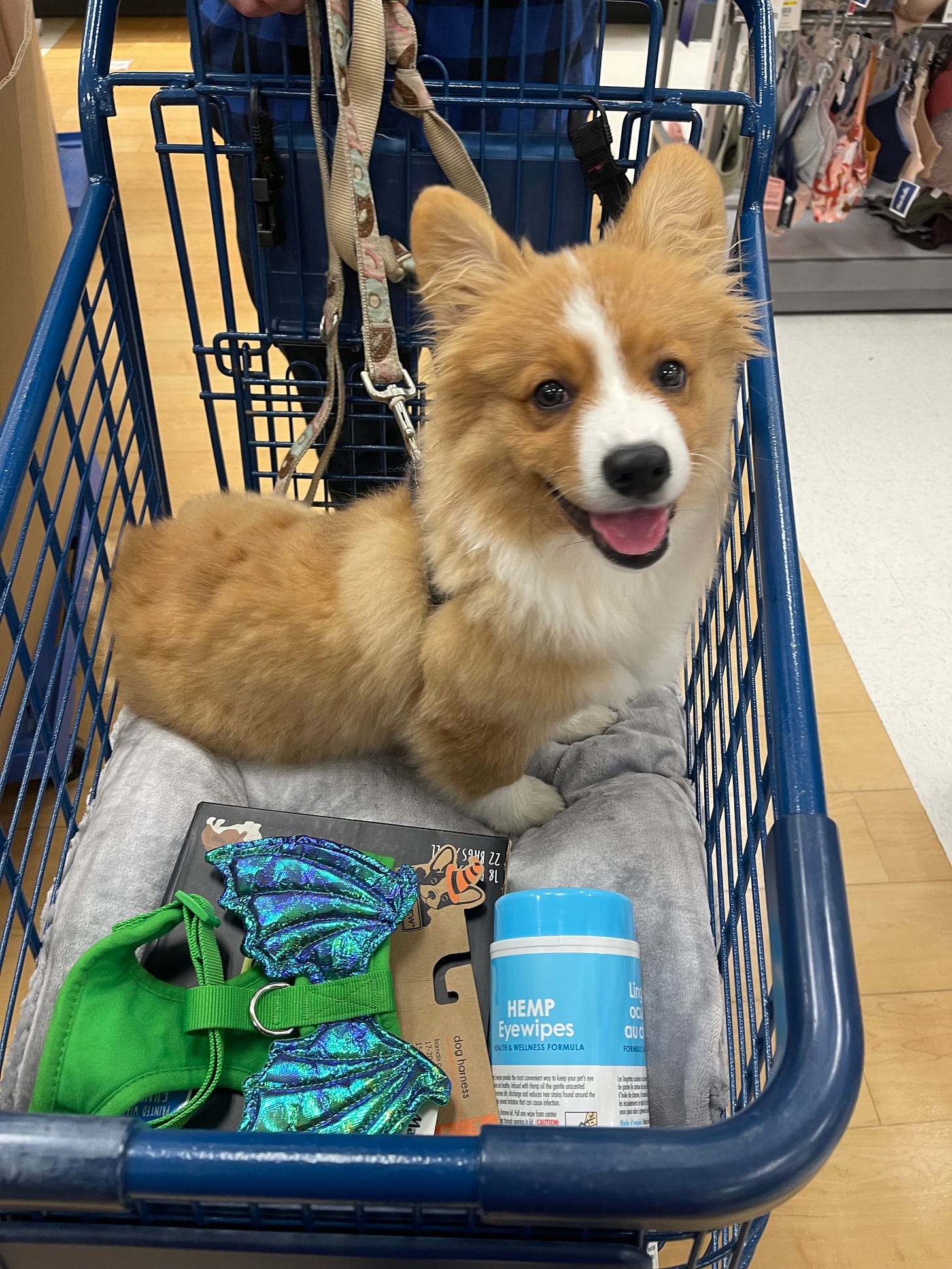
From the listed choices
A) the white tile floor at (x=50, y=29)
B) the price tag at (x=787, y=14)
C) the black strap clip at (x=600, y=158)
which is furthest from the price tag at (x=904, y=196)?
the white tile floor at (x=50, y=29)

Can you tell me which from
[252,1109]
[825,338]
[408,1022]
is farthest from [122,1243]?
[825,338]

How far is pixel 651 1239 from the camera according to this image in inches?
30.9

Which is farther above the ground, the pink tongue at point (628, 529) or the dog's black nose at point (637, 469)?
the dog's black nose at point (637, 469)

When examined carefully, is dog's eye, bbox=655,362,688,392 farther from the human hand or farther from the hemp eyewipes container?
the human hand

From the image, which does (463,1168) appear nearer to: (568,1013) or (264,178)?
(568,1013)

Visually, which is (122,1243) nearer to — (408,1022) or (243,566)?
(408,1022)

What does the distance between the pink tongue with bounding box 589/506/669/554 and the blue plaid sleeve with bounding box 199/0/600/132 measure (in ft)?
2.21

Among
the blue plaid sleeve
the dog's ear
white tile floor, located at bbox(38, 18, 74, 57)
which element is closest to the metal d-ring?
the dog's ear

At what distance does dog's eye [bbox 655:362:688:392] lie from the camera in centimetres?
117

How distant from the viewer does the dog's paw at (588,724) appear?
68.0 inches

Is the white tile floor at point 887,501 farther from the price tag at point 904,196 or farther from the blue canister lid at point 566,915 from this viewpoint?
the blue canister lid at point 566,915

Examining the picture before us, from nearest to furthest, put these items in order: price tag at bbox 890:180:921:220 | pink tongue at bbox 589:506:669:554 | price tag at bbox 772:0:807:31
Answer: pink tongue at bbox 589:506:669:554 → price tag at bbox 772:0:807:31 → price tag at bbox 890:180:921:220

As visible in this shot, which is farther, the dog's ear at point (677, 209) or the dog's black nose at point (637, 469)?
the dog's ear at point (677, 209)

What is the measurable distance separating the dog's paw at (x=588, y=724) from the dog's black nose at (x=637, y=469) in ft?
2.22
